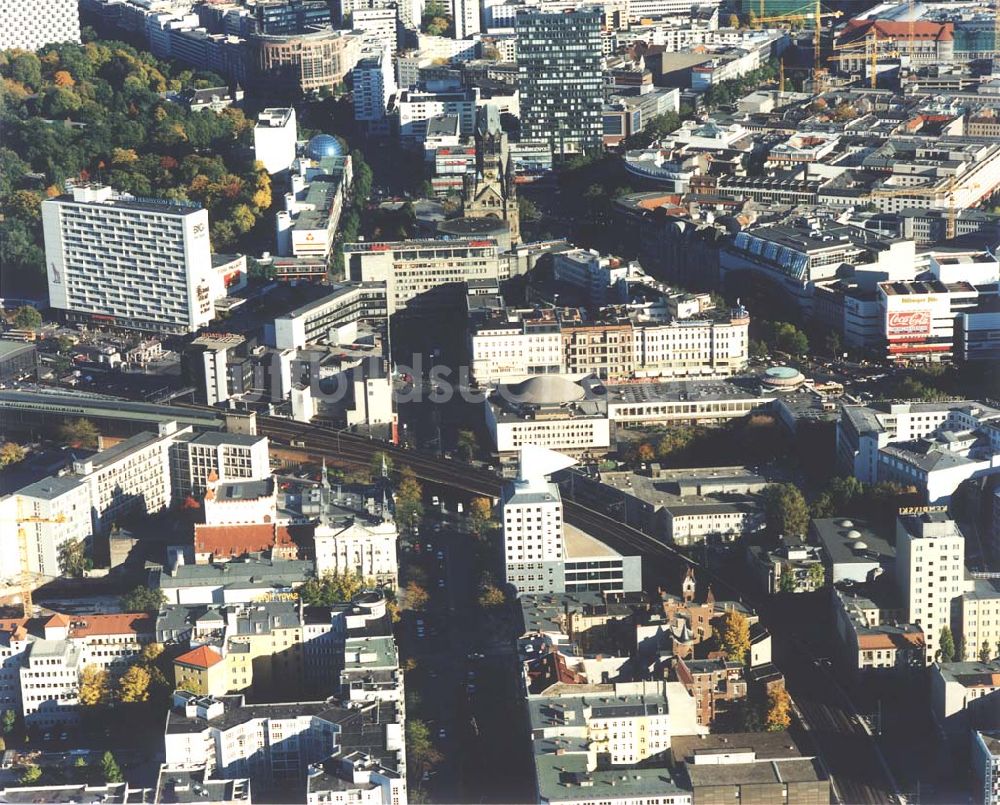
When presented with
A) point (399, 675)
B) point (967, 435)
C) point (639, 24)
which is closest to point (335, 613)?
point (399, 675)

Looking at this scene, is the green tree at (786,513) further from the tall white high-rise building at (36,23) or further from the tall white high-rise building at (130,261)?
the tall white high-rise building at (36,23)

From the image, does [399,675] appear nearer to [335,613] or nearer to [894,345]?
[335,613]

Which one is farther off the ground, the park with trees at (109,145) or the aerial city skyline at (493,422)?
the park with trees at (109,145)

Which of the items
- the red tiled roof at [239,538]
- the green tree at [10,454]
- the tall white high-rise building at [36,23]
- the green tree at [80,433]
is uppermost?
the tall white high-rise building at [36,23]

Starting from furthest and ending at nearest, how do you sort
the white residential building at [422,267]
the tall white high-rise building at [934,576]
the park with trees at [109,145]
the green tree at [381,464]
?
1. the park with trees at [109,145]
2. the white residential building at [422,267]
3. the green tree at [381,464]
4. the tall white high-rise building at [934,576]

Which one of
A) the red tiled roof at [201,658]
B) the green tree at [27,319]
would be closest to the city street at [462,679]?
the red tiled roof at [201,658]

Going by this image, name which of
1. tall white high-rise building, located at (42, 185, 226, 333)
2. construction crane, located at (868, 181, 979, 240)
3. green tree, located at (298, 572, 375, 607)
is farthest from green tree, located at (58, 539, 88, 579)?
construction crane, located at (868, 181, 979, 240)

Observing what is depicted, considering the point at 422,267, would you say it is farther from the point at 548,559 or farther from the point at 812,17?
the point at 812,17
